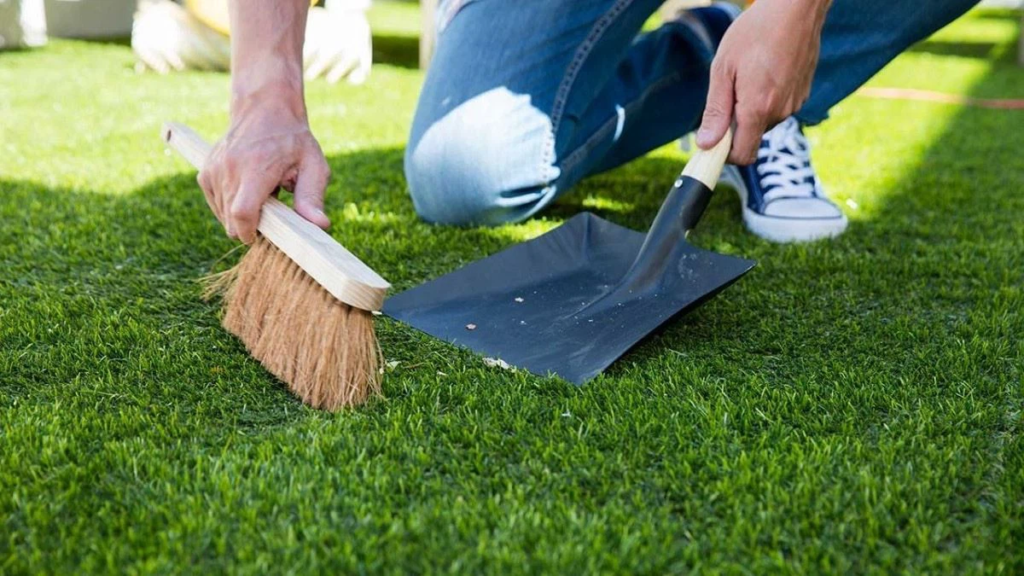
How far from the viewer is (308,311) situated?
1.22 m

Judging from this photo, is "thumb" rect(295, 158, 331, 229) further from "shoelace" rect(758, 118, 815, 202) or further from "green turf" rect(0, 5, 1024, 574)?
"shoelace" rect(758, 118, 815, 202)

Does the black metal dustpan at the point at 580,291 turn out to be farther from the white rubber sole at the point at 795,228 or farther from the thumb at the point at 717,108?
the white rubber sole at the point at 795,228

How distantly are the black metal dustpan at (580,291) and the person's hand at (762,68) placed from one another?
1.8 inches

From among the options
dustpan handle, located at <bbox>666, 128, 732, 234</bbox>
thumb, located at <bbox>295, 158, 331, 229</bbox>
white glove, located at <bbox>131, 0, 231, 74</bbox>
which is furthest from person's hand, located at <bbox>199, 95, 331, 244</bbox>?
white glove, located at <bbox>131, 0, 231, 74</bbox>

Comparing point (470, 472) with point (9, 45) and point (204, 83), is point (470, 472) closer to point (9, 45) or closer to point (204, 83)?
point (204, 83)

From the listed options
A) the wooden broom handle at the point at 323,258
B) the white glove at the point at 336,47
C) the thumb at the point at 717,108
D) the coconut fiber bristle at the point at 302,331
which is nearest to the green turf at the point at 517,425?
the coconut fiber bristle at the point at 302,331

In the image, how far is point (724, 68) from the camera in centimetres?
136

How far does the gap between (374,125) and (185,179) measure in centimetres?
92

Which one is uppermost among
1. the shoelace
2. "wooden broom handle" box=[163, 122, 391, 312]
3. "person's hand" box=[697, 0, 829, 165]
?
"person's hand" box=[697, 0, 829, 165]

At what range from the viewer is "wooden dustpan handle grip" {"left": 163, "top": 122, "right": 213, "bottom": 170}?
1.48 metres

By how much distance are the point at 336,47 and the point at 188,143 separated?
248 centimetres

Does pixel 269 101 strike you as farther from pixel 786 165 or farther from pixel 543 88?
pixel 786 165

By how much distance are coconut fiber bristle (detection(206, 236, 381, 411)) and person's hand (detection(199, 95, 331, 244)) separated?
0.07 m

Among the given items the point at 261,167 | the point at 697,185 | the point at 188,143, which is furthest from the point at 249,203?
the point at 697,185
